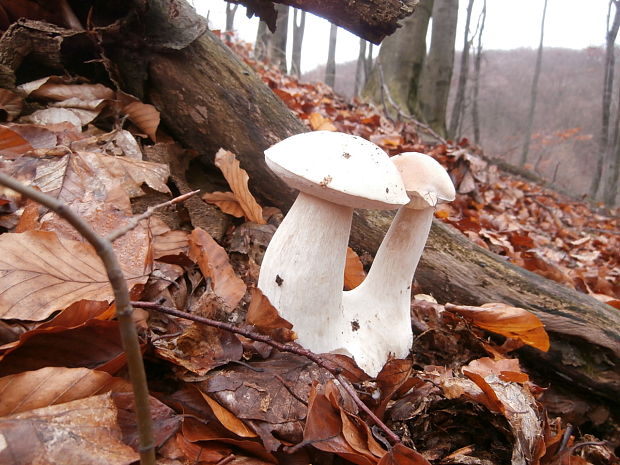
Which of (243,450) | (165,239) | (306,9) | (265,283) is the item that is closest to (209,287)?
(265,283)

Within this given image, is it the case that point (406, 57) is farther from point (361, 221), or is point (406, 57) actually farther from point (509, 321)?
point (509, 321)

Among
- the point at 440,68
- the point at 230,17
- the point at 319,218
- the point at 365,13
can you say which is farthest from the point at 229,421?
the point at 230,17

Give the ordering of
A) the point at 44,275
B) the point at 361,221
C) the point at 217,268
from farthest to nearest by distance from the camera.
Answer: the point at 361,221
the point at 217,268
the point at 44,275

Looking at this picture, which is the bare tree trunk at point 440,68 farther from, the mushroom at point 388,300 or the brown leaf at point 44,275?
the brown leaf at point 44,275

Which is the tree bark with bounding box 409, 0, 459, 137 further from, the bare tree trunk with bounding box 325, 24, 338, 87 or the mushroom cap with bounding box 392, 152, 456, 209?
the mushroom cap with bounding box 392, 152, 456, 209

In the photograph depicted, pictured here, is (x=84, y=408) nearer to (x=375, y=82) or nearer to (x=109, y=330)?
(x=109, y=330)

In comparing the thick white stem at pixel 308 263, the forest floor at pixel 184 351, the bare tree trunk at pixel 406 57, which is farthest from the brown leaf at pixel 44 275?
the bare tree trunk at pixel 406 57

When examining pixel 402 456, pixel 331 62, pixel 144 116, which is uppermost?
pixel 331 62

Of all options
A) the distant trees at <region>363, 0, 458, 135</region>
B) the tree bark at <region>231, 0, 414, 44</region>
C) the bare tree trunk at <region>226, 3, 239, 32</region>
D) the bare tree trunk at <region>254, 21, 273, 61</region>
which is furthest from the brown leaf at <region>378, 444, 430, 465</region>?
the bare tree trunk at <region>226, 3, 239, 32</region>
